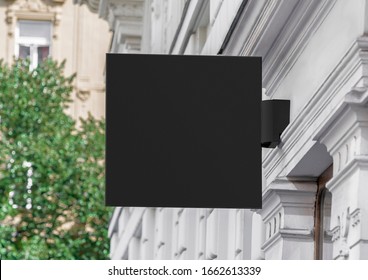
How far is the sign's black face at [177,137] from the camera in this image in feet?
43.2

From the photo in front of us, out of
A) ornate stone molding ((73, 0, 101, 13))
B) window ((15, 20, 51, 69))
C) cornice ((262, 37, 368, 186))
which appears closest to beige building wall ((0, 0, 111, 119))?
window ((15, 20, 51, 69))

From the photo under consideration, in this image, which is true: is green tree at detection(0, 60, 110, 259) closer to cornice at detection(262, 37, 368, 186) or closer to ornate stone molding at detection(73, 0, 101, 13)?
ornate stone molding at detection(73, 0, 101, 13)

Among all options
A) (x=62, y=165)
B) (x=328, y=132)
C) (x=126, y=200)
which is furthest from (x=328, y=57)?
(x=62, y=165)

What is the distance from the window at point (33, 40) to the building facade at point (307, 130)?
140 ft

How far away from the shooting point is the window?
64.4m

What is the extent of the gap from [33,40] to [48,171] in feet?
44.5

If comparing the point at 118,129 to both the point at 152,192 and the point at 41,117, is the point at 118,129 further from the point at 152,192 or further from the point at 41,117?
the point at 41,117

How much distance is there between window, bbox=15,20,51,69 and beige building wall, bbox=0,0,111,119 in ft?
0.67

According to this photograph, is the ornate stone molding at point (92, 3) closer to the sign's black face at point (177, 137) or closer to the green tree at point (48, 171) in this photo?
the green tree at point (48, 171)

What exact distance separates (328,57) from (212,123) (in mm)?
936

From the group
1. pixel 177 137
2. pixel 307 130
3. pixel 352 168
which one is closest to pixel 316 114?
pixel 307 130

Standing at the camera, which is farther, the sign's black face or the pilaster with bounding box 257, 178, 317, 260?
the pilaster with bounding box 257, 178, 317, 260

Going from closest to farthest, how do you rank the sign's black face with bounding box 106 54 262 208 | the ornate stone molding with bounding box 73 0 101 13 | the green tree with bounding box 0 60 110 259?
the sign's black face with bounding box 106 54 262 208
the ornate stone molding with bounding box 73 0 101 13
the green tree with bounding box 0 60 110 259

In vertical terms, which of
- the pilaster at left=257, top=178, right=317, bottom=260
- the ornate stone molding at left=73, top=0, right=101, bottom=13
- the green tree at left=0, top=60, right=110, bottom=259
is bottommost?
the pilaster at left=257, top=178, right=317, bottom=260
